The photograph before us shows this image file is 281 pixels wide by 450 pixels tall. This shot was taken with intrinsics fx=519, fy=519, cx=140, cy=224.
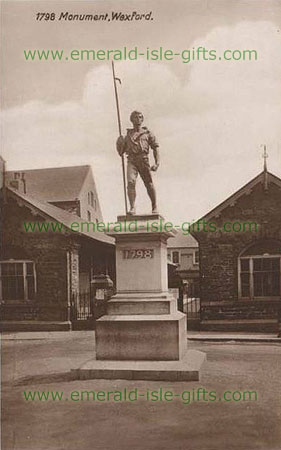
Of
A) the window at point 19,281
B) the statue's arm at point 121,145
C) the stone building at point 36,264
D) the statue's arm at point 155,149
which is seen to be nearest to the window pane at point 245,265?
the stone building at point 36,264

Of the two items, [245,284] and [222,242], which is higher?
[222,242]

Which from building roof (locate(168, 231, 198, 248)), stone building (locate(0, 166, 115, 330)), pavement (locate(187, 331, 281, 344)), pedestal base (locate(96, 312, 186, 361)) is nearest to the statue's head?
pedestal base (locate(96, 312, 186, 361))

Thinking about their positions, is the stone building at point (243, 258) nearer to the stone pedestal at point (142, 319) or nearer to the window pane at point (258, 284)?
the window pane at point (258, 284)

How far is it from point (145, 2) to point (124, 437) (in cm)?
470

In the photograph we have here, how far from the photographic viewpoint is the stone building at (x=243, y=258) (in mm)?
13164

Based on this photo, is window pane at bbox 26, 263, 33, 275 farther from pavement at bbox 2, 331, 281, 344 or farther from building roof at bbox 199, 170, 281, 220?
building roof at bbox 199, 170, 281, 220

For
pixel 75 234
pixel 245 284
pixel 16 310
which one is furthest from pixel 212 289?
pixel 16 310

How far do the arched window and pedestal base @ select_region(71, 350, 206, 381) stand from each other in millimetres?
6890

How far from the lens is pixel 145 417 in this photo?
5301 mm

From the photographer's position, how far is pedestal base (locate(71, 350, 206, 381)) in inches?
255

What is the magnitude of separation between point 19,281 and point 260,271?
6115 millimetres

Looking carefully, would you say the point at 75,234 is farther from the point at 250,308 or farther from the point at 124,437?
the point at 124,437

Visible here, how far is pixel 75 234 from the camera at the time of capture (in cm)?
1320

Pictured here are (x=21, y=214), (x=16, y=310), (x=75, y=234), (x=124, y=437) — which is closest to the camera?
(x=124, y=437)
